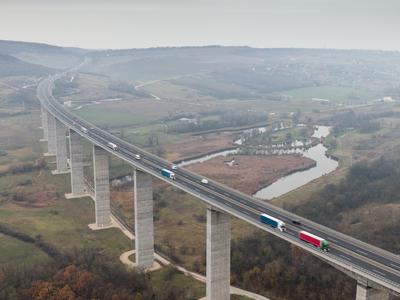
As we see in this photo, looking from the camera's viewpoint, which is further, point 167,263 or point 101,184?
point 101,184

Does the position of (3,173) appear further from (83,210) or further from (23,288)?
(23,288)

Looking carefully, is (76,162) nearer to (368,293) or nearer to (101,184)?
(101,184)

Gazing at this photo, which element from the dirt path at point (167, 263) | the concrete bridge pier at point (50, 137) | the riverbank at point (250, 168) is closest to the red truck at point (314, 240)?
the dirt path at point (167, 263)

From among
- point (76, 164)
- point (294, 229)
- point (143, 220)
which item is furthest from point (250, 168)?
point (294, 229)

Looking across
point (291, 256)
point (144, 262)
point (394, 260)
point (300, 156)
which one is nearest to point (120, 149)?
point (144, 262)

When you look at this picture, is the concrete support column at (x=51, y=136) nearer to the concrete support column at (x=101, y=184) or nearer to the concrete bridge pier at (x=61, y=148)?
the concrete bridge pier at (x=61, y=148)

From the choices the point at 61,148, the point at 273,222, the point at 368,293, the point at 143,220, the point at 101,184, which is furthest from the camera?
the point at 61,148

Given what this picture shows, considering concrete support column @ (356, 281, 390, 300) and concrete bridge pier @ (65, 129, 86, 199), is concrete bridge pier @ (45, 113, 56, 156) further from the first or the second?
concrete support column @ (356, 281, 390, 300)
